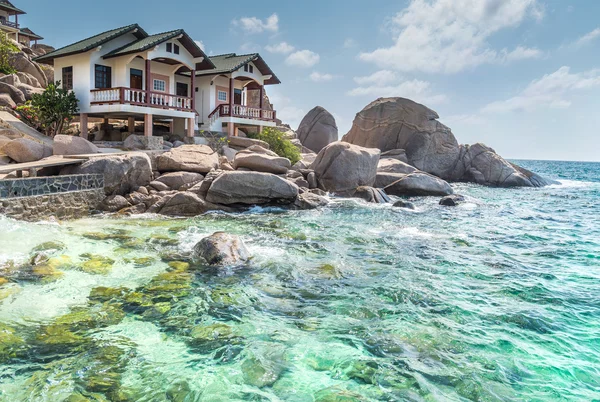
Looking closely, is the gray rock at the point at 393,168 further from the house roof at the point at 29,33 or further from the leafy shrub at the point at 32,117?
the house roof at the point at 29,33

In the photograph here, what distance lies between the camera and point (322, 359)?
20.1ft

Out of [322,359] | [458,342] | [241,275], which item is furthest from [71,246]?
[458,342]

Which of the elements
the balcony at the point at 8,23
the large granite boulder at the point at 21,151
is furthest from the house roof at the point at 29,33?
the large granite boulder at the point at 21,151

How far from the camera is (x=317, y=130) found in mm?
44750

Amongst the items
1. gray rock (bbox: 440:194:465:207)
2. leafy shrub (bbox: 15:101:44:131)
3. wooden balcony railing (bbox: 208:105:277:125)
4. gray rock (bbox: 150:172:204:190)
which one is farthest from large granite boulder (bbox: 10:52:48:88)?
gray rock (bbox: 440:194:465:207)

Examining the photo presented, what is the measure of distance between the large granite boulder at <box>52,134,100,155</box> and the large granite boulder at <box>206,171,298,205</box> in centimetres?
657

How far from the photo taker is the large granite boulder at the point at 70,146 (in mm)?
18859

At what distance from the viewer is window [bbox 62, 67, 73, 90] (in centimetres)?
2738

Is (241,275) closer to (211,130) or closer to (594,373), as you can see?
(594,373)

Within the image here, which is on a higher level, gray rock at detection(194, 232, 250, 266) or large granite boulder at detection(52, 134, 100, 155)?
large granite boulder at detection(52, 134, 100, 155)

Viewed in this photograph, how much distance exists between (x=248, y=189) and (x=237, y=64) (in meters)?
16.6

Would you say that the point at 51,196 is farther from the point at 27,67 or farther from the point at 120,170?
the point at 27,67

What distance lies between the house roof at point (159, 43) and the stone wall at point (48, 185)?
37.3 feet

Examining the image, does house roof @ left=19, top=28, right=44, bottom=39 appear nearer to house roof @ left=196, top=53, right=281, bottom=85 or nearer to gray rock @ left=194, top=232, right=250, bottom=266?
house roof @ left=196, top=53, right=281, bottom=85
